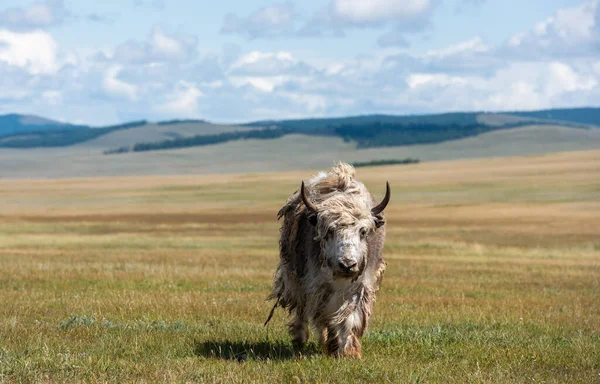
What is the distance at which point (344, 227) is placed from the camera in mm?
9523

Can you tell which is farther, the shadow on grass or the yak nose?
the shadow on grass

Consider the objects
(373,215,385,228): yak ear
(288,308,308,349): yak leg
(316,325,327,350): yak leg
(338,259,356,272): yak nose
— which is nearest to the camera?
(338,259,356,272): yak nose

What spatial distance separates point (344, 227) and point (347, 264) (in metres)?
0.44

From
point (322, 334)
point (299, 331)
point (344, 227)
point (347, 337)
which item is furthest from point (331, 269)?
point (299, 331)

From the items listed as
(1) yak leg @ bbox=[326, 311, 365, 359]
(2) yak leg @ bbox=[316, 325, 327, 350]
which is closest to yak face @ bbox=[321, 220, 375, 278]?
(1) yak leg @ bbox=[326, 311, 365, 359]

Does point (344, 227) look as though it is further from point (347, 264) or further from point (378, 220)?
point (378, 220)

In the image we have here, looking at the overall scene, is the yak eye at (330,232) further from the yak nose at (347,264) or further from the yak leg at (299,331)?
the yak leg at (299,331)

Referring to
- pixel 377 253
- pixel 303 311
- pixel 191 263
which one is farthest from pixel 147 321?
pixel 191 263

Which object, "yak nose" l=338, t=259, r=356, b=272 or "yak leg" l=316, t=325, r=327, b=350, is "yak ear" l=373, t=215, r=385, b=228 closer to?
"yak nose" l=338, t=259, r=356, b=272

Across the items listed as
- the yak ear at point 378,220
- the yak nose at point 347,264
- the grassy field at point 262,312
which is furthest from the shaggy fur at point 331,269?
the grassy field at point 262,312

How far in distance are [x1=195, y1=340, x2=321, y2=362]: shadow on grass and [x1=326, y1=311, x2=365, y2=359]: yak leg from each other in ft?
1.21

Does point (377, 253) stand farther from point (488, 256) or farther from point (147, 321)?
point (488, 256)

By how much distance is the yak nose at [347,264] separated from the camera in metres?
9.24

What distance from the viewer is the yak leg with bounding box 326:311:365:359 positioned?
9849 millimetres
